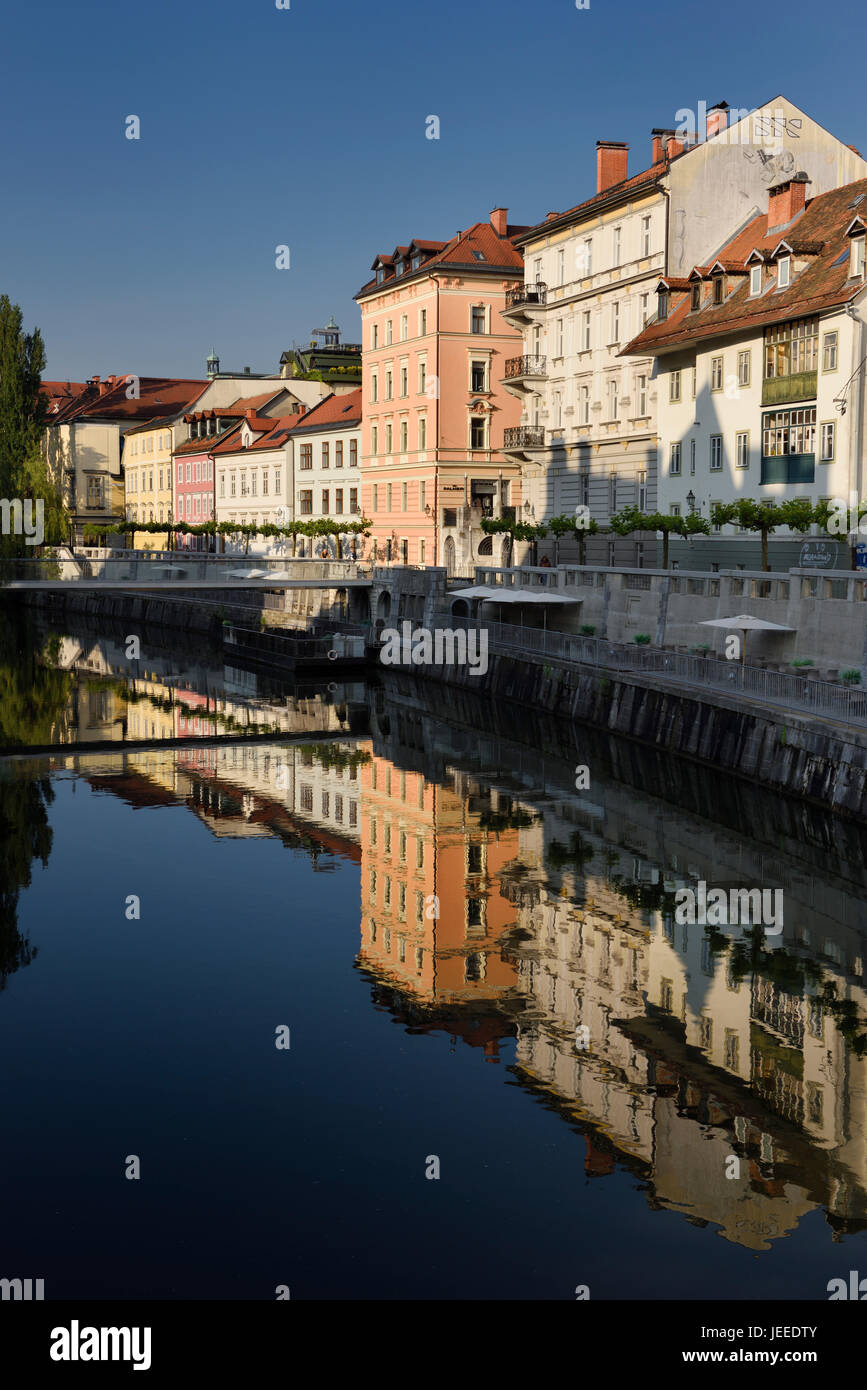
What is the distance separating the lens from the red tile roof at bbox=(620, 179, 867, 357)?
38.9 meters

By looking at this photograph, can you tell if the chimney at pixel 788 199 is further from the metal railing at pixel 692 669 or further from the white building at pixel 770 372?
the metal railing at pixel 692 669

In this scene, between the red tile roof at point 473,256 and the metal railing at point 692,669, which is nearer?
the metal railing at point 692,669

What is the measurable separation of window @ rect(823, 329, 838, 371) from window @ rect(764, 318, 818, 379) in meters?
0.46

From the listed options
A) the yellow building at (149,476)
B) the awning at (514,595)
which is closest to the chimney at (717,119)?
the awning at (514,595)

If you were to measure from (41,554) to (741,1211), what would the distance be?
64.5 meters

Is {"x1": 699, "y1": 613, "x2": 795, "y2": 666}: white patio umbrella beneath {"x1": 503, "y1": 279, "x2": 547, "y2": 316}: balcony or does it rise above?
beneath

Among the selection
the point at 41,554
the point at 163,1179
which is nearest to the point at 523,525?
the point at 41,554

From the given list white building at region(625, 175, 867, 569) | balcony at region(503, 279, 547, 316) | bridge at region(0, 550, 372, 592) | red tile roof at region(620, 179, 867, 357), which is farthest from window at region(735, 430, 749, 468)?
bridge at region(0, 550, 372, 592)

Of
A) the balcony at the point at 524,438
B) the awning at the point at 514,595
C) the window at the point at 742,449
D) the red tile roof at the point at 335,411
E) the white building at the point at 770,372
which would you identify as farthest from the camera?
the red tile roof at the point at 335,411

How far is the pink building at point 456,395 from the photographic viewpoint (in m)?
66.1

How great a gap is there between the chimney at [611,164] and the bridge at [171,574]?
18032 mm

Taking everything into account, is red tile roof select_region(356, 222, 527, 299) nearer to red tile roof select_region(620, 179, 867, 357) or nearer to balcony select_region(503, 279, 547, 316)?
balcony select_region(503, 279, 547, 316)
